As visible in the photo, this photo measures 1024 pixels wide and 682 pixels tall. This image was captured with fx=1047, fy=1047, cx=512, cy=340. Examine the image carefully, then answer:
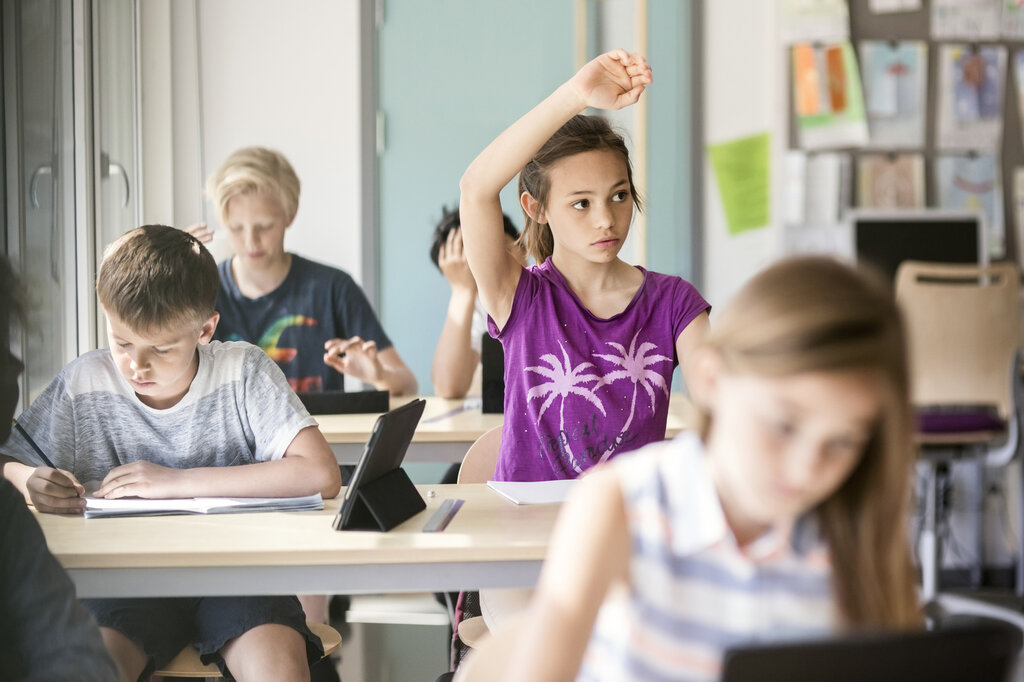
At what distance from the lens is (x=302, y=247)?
388 cm

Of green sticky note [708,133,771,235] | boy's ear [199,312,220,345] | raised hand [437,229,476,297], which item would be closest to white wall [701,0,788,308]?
green sticky note [708,133,771,235]

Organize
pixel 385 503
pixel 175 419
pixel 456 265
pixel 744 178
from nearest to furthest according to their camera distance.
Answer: pixel 385 503
pixel 175 419
pixel 456 265
pixel 744 178

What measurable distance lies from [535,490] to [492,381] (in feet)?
3.23

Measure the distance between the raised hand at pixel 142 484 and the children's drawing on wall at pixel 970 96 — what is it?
327 cm

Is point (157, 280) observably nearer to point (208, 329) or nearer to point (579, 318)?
point (208, 329)

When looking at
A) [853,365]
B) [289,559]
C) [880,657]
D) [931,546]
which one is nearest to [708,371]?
[853,365]

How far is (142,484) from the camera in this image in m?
1.46

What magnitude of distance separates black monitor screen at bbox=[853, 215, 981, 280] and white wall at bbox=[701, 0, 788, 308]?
0.45 metres

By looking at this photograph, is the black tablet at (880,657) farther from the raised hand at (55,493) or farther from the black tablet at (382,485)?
the raised hand at (55,493)

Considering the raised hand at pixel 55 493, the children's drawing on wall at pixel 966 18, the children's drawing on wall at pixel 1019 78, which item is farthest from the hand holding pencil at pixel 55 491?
the children's drawing on wall at pixel 1019 78

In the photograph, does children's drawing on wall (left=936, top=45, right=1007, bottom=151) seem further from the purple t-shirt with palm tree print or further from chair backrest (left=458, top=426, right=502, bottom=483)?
chair backrest (left=458, top=426, right=502, bottom=483)

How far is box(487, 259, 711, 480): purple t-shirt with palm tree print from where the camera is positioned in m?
1.70

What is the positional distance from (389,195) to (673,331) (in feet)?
7.69

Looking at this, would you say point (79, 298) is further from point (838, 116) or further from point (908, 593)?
point (838, 116)
